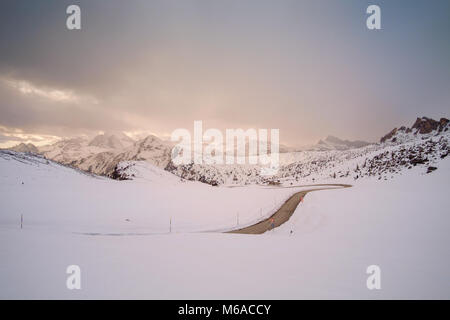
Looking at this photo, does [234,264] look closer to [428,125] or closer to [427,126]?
[427,126]

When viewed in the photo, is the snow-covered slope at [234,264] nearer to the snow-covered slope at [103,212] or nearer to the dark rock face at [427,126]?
the snow-covered slope at [103,212]

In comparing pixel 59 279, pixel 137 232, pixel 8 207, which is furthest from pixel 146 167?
pixel 59 279

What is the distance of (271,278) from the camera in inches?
239

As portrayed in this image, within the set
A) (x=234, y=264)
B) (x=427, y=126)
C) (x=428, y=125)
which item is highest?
(x=428, y=125)

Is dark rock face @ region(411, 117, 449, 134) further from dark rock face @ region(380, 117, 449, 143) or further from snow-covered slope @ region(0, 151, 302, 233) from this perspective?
snow-covered slope @ region(0, 151, 302, 233)

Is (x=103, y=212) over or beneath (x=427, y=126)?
beneath

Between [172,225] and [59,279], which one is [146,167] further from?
[59,279]

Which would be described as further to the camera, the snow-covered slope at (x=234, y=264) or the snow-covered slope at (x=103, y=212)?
the snow-covered slope at (x=103, y=212)

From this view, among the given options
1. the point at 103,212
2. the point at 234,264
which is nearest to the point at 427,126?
the point at 234,264

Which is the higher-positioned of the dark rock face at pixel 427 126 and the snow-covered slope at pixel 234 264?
the dark rock face at pixel 427 126

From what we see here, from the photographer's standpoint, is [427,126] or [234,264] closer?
[234,264]

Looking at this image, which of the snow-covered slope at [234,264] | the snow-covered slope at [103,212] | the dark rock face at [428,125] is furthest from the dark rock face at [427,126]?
the snow-covered slope at [234,264]

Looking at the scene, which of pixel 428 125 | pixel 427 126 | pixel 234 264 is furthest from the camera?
pixel 428 125
